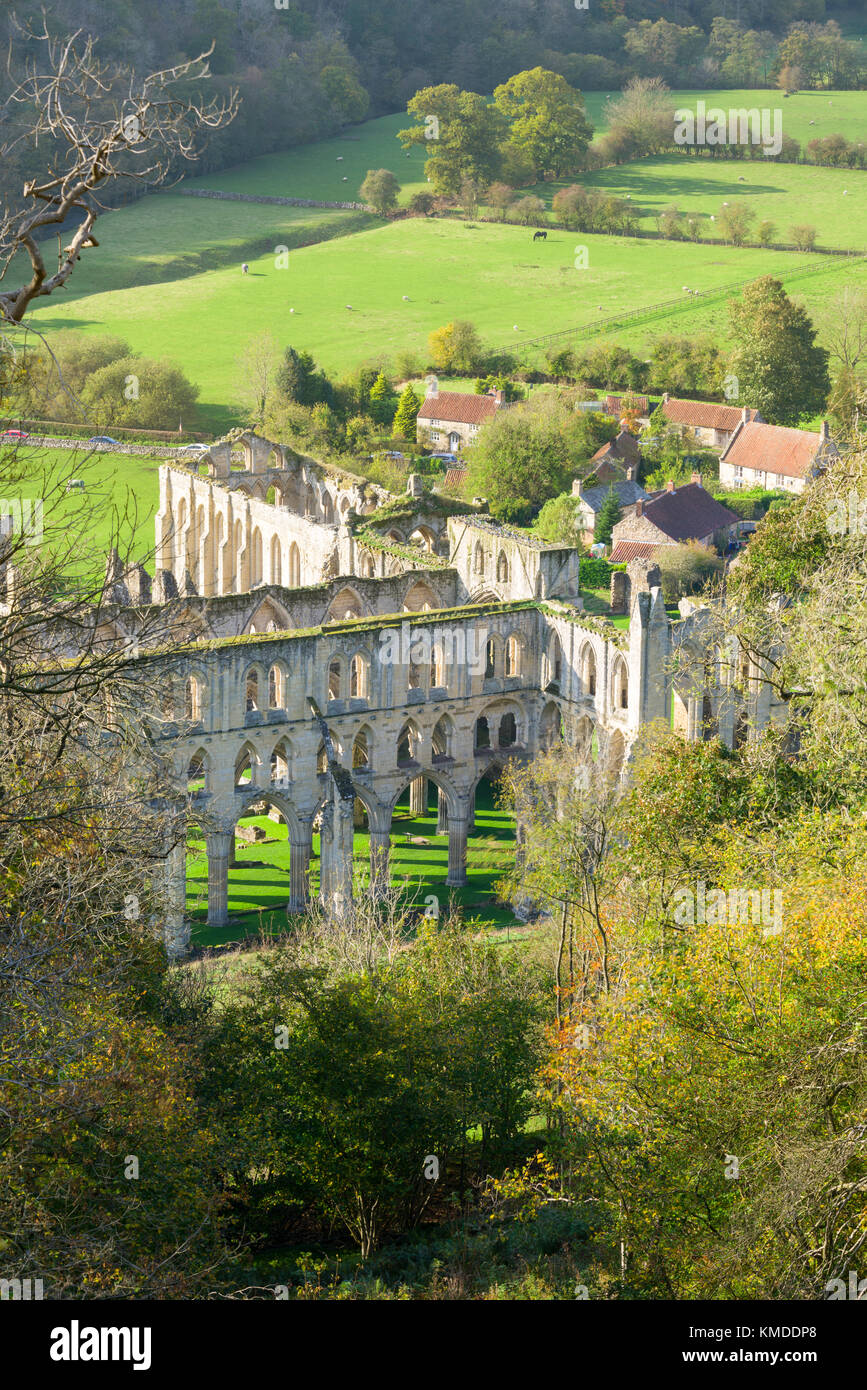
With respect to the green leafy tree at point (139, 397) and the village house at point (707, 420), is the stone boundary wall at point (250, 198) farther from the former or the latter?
the village house at point (707, 420)

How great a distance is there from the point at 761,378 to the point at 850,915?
105 meters

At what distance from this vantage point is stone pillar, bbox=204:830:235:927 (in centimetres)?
6353

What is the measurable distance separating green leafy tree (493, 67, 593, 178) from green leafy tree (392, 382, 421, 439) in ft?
183

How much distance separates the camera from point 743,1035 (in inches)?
1257

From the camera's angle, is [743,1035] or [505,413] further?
[505,413]

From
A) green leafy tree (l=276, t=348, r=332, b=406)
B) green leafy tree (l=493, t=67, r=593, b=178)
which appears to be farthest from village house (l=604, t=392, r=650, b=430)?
green leafy tree (l=493, t=67, r=593, b=178)

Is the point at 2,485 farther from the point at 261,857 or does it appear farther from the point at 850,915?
the point at 261,857

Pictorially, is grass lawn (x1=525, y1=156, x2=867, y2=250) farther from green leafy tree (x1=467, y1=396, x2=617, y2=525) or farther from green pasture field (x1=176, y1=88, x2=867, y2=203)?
green leafy tree (x1=467, y1=396, x2=617, y2=525)

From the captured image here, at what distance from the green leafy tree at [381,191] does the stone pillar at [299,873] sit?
122774 mm

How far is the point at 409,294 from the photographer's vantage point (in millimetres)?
161375

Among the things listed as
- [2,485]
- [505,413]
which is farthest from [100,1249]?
[505,413]

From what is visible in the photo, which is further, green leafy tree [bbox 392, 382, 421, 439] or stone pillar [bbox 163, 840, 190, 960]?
green leafy tree [bbox 392, 382, 421, 439]

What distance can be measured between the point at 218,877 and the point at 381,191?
126 meters

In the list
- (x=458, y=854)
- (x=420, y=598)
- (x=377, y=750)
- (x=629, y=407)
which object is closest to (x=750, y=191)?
(x=629, y=407)
